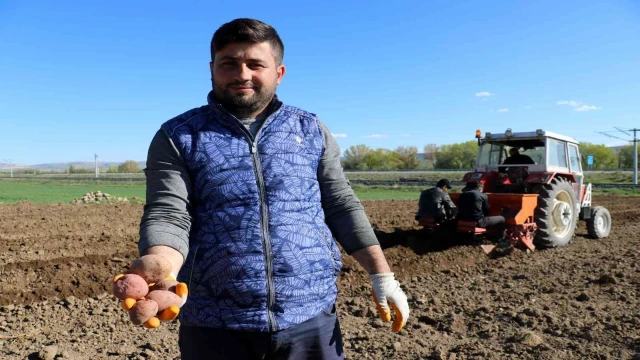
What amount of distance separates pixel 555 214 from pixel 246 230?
7.57m

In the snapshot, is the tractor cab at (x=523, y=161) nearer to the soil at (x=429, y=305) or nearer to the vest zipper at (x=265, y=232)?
the soil at (x=429, y=305)

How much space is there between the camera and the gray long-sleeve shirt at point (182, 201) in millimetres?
1657

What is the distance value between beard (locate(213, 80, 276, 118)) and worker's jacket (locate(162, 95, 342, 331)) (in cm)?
4

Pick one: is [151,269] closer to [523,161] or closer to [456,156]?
[523,161]

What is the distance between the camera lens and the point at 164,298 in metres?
1.40

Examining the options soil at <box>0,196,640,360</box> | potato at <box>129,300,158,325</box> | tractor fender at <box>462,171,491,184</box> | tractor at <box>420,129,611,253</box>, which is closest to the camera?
potato at <box>129,300,158,325</box>

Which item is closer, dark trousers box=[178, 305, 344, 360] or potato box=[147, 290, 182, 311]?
potato box=[147, 290, 182, 311]

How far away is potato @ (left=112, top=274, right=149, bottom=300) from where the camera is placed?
1345mm

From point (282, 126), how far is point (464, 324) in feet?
10.3

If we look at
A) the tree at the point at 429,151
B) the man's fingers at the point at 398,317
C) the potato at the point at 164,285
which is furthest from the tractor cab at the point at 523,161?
the tree at the point at 429,151

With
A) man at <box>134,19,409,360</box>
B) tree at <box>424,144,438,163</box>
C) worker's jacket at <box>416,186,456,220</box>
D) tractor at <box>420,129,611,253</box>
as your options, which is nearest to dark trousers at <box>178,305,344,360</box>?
man at <box>134,19,409,360</box>

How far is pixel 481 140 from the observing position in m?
8.84

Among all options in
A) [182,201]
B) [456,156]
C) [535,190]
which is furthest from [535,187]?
[456,156]

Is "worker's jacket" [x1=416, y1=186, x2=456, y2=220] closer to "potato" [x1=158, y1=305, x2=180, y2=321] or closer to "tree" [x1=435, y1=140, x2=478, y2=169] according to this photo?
"potato" [x1=158, y1=305, x2=180, y2=321]
